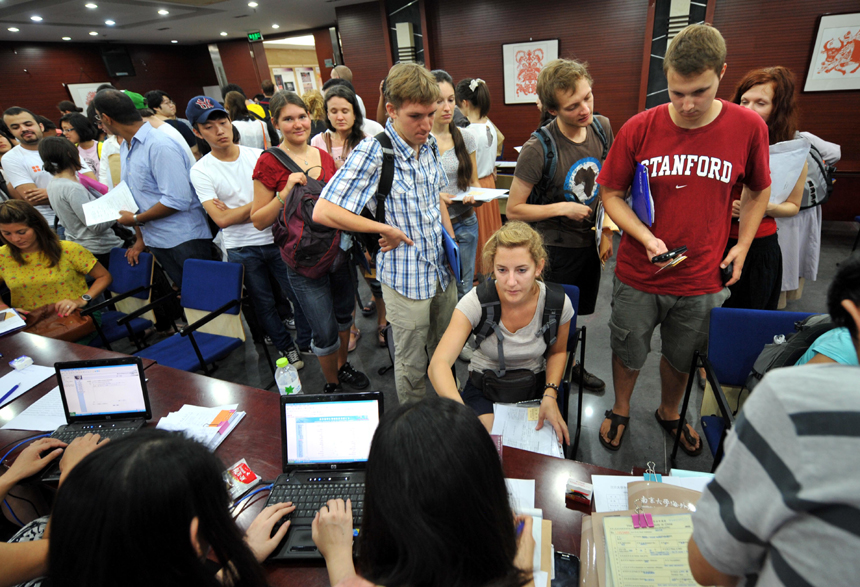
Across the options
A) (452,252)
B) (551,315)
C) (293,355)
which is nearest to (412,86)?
(452,252)

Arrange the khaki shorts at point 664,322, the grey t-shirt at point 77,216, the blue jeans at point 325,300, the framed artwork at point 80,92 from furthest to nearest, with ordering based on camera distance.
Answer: the framed artwork at point 80,92 < the grey t-shirt at point 77,216 < the blue jeans at point 325,300 < the khaki shorts at point 664,322

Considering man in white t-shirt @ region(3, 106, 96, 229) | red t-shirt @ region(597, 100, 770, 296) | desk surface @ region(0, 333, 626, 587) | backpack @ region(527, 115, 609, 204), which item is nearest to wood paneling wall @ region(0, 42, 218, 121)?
man in white t-shirt @ region(3, 106, 96, 229)

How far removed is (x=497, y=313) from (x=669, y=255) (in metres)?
0.70

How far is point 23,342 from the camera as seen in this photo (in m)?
2.33

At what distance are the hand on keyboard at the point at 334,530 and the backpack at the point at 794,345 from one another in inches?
58.2

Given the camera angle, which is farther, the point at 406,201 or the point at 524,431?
the point at 406,201

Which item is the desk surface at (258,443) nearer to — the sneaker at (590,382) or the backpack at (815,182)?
the sneaker at (590,382)

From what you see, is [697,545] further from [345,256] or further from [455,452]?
[345,256]

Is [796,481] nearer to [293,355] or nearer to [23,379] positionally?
[23,379]

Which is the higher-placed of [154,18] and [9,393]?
[154,18]

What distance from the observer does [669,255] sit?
165cm

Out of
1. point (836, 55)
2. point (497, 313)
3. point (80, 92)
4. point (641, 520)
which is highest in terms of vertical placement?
point (80, 92)

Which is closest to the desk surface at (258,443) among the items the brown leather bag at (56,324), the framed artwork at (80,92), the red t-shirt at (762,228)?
the brown leather bag at (56,324)

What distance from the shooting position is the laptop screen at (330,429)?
130 cm
